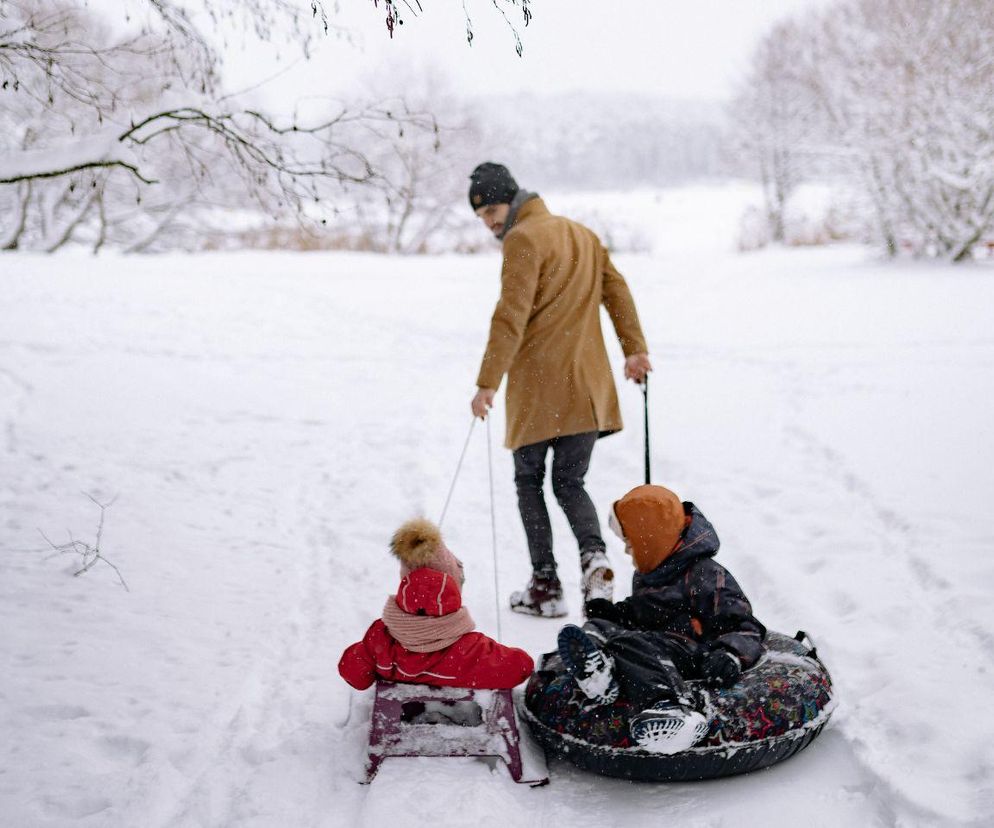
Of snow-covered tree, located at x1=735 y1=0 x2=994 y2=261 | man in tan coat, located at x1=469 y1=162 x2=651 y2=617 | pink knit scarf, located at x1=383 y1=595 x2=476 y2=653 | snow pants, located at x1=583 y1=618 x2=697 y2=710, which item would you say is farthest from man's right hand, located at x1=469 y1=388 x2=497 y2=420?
snow-covered tree, located at x1=735 y1=0 x2=994 y2=261

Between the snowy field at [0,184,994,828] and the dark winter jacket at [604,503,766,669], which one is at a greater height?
the dark winter jacket at [604,503,766,669]

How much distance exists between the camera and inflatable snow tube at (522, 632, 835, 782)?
2.59 metres

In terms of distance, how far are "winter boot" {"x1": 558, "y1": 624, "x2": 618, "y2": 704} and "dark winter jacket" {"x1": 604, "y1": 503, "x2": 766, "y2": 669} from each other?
33cm

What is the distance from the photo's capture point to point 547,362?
375 centimetres

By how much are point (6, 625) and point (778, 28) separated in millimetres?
23663

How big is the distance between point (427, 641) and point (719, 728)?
37.1 inches

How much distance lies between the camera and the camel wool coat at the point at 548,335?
3.62 m

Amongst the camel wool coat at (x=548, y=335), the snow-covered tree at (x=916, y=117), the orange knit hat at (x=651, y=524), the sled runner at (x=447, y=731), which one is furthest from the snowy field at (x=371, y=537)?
the snow-covered tree at (x=916, y=117)

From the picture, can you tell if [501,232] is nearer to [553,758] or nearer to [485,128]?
[553,758]

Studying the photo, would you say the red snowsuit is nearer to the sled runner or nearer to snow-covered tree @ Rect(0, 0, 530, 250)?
the sled runner

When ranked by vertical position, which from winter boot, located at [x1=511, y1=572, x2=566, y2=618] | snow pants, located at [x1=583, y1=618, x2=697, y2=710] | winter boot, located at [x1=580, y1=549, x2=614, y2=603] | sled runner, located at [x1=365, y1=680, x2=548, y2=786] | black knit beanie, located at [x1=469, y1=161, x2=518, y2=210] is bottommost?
winter boot, located at [x1=511, y1=572, x2=566, y2=618]

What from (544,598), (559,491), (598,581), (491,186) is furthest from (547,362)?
(544,598)

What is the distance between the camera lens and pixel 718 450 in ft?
21.2

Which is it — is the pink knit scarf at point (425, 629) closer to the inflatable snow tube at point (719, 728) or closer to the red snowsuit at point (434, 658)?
the red snowsuit at point (434, 658)
